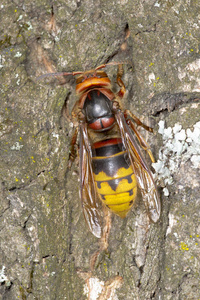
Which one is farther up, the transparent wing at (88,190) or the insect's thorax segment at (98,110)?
the insect's thorax segment at (98,110)

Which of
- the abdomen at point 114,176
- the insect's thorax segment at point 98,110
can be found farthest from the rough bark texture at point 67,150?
the insect's thorax segment at point 98,110

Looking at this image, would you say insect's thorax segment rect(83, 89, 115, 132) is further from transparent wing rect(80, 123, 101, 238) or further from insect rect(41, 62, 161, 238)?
Answer: transparent wing rect(80, 123, 101, 238)

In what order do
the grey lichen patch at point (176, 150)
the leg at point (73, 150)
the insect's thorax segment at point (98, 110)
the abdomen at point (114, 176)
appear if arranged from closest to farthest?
1. the grey lichen patch at point (176, 150)
2. the abdomen at point (114, 176)
3. the leg at point (73, 150)
4. the insect's thorax segment at point (98, 110)

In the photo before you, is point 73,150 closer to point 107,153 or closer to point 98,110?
point 107,153

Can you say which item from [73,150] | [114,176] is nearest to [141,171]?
[114,176]

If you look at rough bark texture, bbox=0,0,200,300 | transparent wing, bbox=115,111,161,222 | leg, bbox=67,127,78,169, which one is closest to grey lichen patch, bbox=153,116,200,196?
rough bark texture, bbox=0,0,200,300

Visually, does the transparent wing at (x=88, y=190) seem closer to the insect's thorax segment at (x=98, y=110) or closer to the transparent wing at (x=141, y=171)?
the insect's thorax segment at (x=98, y=110)
